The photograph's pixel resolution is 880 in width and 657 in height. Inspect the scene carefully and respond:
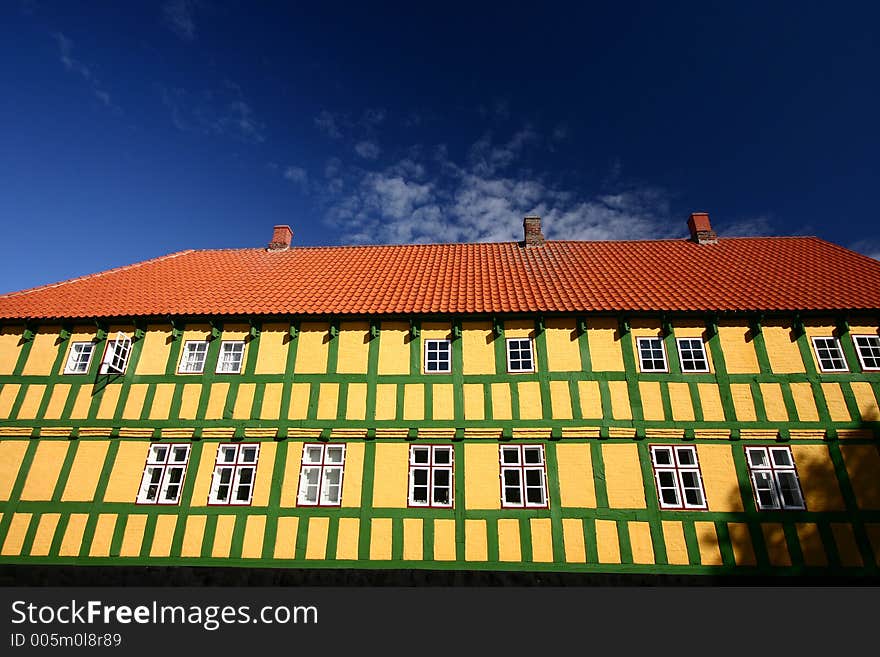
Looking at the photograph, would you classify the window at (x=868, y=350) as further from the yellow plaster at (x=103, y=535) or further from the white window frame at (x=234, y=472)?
the yellow plaster at (x=103, y=535)

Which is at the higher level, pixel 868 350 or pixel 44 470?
pixel 868 350

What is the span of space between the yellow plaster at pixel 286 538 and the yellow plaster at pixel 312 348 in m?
3.36

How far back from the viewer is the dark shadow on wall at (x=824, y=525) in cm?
936

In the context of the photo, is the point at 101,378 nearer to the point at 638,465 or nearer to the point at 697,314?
the point at 638,465

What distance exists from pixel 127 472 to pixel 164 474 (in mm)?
829

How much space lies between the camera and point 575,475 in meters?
10.2

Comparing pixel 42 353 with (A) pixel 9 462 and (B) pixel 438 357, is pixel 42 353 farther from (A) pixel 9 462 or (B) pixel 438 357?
(B) pixel 438 357

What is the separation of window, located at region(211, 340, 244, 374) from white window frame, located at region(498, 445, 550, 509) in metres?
6.73

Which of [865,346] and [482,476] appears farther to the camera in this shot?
[865,346]

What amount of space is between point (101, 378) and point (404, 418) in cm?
751

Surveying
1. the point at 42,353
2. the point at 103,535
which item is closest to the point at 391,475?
the point at 103,535

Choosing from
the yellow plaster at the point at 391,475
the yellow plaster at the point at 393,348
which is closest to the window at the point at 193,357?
the yellow plaster at the point at 393,348

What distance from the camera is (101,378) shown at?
37.8ft
